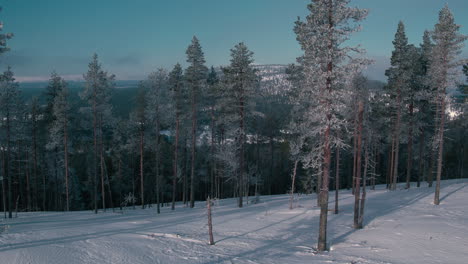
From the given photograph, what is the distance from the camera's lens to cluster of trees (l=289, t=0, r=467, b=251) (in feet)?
42.4

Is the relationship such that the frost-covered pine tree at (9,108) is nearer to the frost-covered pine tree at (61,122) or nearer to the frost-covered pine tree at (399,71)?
the frost-covered pine tree at (61,122)

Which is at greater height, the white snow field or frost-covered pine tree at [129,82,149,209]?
frost-covered pine tree at [129,82,149,209]

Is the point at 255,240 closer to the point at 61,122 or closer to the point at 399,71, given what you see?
the point at 61,122

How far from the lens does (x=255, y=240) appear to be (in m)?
15.1

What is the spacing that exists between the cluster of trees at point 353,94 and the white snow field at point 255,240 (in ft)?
5.32

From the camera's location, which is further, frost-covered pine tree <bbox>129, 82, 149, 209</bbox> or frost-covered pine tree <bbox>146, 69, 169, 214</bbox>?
frost-covered pine tree <bbox>129, 82, 149, 209</bbox>

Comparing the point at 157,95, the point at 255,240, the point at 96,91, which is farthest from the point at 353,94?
the point at 96,91

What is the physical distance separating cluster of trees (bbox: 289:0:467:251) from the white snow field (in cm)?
162

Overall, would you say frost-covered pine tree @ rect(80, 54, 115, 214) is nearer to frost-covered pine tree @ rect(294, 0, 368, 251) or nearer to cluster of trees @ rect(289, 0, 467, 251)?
cluster of trees @ rect(289, 0, 467, 251)

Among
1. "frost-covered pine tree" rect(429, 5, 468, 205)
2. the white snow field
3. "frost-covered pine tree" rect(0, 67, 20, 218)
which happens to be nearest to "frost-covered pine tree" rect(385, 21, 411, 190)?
"frost-covered pine tree" rect(429, 5, 468, 205)

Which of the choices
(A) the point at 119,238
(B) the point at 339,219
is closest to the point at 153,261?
(A) the point at 119,238

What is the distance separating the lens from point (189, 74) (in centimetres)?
2659

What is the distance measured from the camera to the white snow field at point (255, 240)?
1130 cm

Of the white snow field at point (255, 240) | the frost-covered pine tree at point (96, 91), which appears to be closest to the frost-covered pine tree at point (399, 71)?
the white snow field at point (255, 240)
